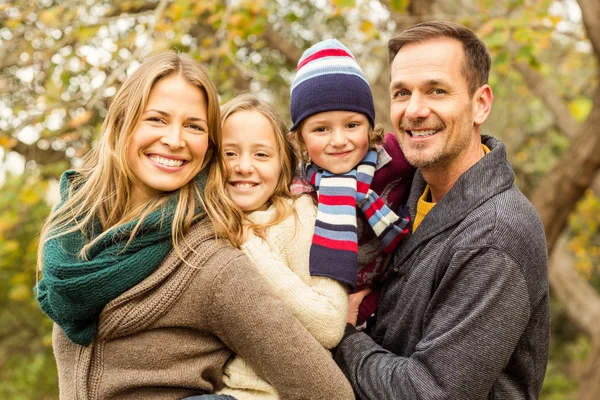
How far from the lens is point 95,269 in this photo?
1938 millimetres

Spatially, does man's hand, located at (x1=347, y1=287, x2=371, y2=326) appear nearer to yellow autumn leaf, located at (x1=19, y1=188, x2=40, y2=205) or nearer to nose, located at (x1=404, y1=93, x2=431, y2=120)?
nose, located at (x1=404, y1=93, x2=431, y2=120)

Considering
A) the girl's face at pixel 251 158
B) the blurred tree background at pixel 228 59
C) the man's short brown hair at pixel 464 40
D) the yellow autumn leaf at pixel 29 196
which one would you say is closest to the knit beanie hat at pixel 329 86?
the girl's face at pixel 251 158

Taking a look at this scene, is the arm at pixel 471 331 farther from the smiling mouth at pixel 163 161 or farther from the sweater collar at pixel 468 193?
the smiling mouth at pixel 163 161

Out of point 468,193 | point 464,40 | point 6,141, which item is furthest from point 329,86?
point 6,141

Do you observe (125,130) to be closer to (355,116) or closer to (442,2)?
(355,116)

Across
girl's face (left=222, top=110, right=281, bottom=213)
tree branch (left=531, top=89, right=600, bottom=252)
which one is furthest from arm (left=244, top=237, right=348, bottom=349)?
tree branch (left=531, top=89, right=600, bottom=252)

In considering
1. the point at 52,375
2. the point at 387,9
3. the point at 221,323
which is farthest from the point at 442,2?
the point at 52,375

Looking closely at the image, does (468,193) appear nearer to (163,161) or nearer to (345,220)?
(345,220)

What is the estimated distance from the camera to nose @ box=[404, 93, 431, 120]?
7.52 feet

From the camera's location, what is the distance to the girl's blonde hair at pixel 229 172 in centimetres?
216

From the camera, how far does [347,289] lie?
7.22 ft

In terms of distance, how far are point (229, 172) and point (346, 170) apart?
444 mm

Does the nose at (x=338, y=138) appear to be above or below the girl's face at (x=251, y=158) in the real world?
above

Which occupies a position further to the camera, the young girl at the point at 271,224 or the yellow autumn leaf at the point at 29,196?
the yellow autumn leaf at the point at 29,196
